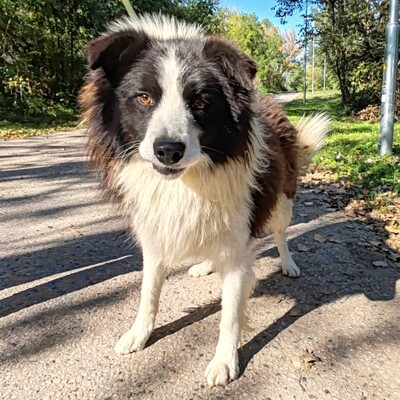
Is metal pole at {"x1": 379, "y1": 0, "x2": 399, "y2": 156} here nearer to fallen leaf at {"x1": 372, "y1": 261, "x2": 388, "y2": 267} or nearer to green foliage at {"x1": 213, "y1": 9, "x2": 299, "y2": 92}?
fallen leaf at {"x1": 372, "y1": 261, "x2": 388, "y2": 267}

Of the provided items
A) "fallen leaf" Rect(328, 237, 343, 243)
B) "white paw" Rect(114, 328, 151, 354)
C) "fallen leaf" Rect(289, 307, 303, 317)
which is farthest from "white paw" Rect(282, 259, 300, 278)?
"white paw" Rect(114, 328, 151, 354)

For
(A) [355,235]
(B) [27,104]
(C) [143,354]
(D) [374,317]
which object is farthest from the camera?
(B) [27,104]

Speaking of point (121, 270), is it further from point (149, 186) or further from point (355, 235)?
point (355, 235)

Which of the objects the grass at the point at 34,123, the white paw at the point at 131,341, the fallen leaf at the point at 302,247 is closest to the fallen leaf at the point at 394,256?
Result: the fallen leaf at the point at 302,247

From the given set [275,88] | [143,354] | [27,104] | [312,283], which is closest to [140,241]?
[143,354]

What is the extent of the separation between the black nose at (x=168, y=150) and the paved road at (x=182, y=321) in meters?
1.12

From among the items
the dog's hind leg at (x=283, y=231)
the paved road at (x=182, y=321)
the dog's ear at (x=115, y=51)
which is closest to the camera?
the dog's ear at (x=115, y=51)

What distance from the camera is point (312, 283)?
316 cm

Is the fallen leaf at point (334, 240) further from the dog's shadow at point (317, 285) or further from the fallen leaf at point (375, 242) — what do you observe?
the fallen leaf at point (375, 242)

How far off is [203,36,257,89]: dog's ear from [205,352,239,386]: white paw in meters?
1.44

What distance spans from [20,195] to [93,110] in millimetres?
3525

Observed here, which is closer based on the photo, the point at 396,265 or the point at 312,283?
the point at 312,283

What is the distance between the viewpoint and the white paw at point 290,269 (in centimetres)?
323

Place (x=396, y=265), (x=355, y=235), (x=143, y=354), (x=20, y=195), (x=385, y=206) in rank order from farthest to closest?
(x=20, y=195), (x=385, y=206), (x=355, y=235), (x=396, y=265), (x=143, y=354)
